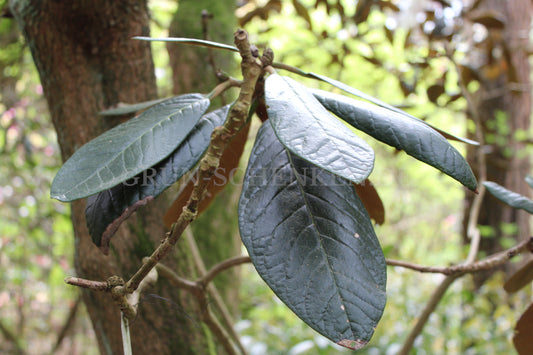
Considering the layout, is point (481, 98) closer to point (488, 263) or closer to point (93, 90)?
point (488, 263)

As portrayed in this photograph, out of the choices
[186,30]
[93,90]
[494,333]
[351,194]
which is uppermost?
[186,30]

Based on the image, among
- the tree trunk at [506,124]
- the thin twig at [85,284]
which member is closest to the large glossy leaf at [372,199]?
the thin twig at [85,284]

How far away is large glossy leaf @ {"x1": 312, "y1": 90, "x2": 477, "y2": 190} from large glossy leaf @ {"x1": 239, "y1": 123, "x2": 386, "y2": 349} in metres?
0.09

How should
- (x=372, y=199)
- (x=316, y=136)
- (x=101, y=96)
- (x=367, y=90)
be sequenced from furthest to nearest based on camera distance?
(x=367, y=90) → (x=101, y=96) → (x=372, y=199) → (x=316, y=136)

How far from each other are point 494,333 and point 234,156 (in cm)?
178

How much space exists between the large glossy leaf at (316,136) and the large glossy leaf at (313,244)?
103 millimetres

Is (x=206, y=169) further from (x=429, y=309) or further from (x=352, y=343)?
(x=429, y=309)

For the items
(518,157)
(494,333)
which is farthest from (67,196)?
(518,157)

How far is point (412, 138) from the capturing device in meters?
0.37

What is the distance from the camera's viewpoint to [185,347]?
747 millimetres

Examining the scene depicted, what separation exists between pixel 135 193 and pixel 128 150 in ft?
0.18

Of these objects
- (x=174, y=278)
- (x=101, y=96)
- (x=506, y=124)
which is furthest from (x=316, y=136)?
(x=506, y=124)

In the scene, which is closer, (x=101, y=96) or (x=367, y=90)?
(x=101, y=96)

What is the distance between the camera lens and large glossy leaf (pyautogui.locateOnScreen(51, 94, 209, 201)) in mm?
386
